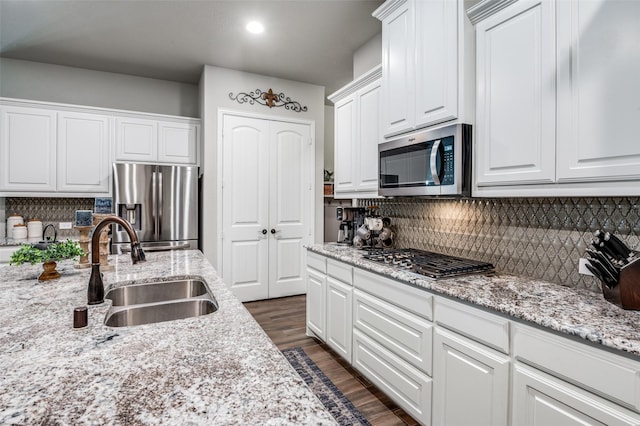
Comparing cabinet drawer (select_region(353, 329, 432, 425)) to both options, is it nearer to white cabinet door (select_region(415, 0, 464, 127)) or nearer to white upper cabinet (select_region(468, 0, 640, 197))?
white upper cabinet (select_region(468, 0, 640, 197))

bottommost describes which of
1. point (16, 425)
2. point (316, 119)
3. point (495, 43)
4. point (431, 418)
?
point (431, 418)

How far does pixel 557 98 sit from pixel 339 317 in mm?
1918

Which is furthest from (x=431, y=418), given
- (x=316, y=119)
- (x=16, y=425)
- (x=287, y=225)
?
(x=316, y=119)

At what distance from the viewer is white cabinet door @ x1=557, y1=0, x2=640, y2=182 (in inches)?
48.8

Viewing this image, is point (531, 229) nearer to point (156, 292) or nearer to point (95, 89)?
point (156, 292)

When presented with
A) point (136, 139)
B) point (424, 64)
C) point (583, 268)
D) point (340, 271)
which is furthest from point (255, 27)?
point (583, 268)

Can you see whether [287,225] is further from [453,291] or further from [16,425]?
[16,425]

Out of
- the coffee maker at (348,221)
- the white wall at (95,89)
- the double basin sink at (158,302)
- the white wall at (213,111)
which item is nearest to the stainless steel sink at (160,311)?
the double basin sink at (158,302)

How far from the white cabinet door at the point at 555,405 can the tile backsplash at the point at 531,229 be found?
24.6 inches

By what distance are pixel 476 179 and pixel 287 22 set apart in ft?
7.46

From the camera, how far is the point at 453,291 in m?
1.55

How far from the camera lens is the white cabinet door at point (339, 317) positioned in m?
2.44

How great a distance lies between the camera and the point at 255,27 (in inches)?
123

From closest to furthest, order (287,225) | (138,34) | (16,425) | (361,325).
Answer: (16,425) → (361,325) → (138,34) → (287,225)
